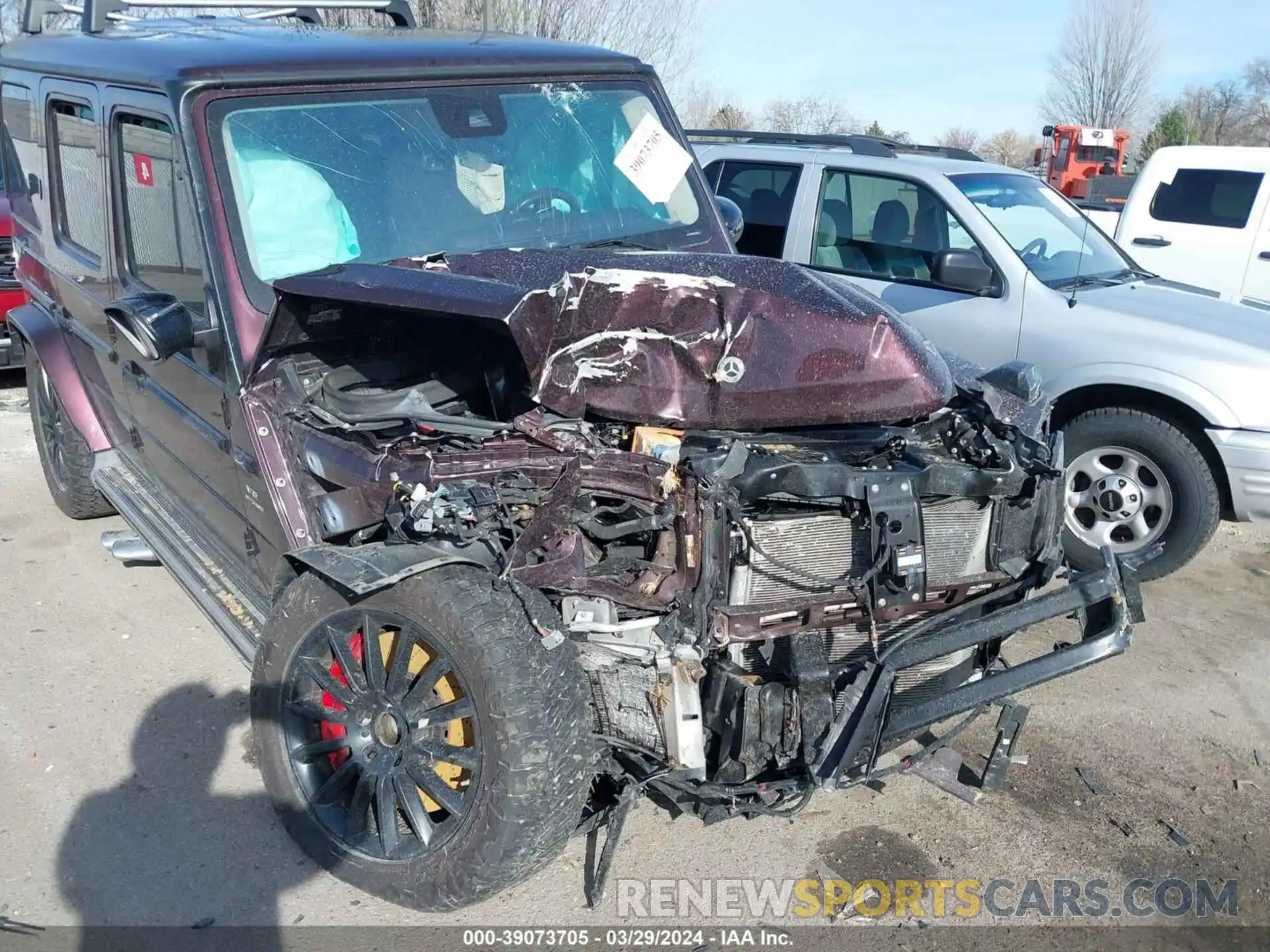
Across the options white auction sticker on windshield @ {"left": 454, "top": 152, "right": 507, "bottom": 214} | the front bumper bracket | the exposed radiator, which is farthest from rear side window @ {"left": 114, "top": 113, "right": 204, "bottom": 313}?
the front bumper bracket

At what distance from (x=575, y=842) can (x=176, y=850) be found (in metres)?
1.19

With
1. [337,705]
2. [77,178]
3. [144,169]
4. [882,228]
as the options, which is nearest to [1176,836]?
[337,705]

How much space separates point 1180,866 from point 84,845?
327 cm

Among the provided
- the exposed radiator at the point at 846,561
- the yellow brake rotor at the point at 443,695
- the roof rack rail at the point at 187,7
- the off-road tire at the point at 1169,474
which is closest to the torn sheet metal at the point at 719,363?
the exposed radiator at the point at 846,561

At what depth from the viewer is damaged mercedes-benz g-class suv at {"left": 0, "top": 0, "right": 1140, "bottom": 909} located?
8.38 feet

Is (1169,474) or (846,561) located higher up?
(846,561)

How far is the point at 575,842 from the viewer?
10.4 ft

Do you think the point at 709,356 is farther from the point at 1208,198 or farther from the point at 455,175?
the point at 1208,198

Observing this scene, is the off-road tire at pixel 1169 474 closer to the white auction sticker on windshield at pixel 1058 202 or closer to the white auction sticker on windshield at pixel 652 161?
the white auction sticker on windshield at pixel 1058 202

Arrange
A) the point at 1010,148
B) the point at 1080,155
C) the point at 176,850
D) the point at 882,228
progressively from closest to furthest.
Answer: the point at 176,850, the point at 882,228, the point at 1080,155, the point at 1010,148

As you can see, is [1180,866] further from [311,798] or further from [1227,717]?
[311,798]

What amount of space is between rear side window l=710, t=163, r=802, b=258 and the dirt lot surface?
2997 mm

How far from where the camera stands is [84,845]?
10.3 ft

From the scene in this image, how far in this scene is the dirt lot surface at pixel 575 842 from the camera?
2.96 metres
